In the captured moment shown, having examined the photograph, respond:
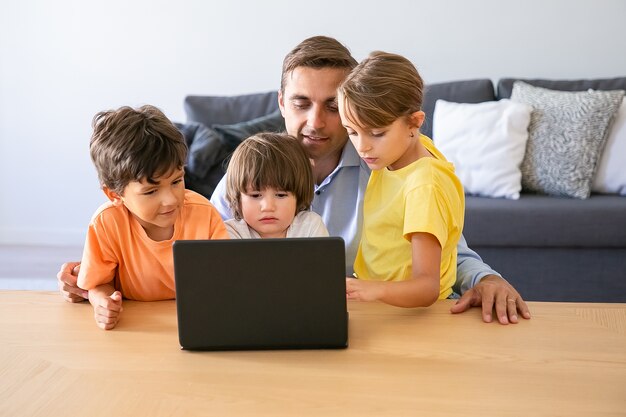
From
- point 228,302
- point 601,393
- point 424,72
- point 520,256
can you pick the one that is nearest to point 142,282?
point 228,302

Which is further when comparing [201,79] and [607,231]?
[201,79]

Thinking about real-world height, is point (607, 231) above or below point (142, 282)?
below

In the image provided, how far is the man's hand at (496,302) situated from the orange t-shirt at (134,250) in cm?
48

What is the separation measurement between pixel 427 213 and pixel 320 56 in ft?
2.00

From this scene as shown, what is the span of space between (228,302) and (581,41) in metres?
3.45

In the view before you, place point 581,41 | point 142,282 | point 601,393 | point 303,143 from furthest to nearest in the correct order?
point 581,41 → point 303,143 → point 142,282 → point 601,393

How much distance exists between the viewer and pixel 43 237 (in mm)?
4922

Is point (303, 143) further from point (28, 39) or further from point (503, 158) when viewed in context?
point (28, 39)

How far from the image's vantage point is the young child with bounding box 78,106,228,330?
60.9 inches

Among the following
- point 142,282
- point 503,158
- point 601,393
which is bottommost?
point 503,158

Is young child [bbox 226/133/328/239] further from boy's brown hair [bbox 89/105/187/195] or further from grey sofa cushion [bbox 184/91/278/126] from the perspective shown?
grey sofa cushion [bbox 184/91/278/126]

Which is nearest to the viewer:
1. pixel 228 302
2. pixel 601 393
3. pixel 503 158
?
pixel 601 393

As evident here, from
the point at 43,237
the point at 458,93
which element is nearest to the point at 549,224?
the point at 458,93

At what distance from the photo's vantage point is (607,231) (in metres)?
3.41
